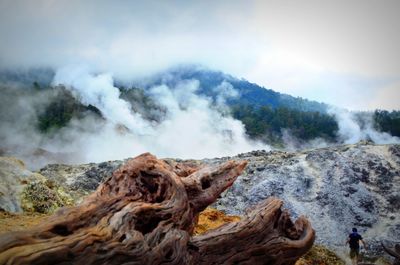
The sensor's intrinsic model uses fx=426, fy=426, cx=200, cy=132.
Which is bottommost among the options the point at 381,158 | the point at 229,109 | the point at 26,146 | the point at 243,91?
the point at 381,158

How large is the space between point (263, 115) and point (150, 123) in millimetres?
19940

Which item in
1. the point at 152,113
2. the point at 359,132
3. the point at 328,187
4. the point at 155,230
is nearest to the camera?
the point at 155,230

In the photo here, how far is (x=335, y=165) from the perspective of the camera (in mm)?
22828

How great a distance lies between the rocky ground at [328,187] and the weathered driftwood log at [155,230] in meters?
9.62

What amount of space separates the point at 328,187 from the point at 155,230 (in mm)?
16712

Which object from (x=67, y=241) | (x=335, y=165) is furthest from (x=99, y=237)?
(x=335, y=165)

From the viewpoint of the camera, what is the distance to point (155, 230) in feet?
20.3

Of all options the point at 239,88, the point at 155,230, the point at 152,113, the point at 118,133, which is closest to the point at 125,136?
the point at 118,133

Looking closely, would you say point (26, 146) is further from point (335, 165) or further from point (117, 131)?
point (335, 165)

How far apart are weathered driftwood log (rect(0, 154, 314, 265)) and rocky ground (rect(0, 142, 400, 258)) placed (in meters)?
9.62

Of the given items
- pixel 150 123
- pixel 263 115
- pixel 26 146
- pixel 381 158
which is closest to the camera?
pixel 381 158

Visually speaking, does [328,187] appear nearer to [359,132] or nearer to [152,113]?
[152,113]

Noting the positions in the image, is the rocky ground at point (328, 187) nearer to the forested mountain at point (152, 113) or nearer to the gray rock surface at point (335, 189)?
the gray rock surface at point (335, 189)

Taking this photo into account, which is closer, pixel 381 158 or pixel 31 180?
pixel 31 180
